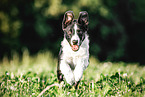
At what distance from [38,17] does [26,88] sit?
41.3ft

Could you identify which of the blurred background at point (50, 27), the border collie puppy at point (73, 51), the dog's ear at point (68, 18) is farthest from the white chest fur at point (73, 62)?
the blurred background at point (50, 27)

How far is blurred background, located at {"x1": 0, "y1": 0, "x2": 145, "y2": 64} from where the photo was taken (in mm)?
14445

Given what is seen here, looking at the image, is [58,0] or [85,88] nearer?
[85,88]

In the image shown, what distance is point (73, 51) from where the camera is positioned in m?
3.63

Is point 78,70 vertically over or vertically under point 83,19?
under

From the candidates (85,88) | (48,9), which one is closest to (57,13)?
(48,9)

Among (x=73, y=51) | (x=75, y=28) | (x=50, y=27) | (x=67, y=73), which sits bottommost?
(x=67, y=73)

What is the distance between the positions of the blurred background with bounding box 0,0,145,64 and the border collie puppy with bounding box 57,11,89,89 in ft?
36.4

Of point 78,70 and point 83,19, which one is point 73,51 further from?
point 83,19

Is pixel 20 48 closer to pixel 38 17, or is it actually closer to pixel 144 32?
pixel 38 17

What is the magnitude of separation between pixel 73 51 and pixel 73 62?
21cm

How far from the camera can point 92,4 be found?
15789 mm

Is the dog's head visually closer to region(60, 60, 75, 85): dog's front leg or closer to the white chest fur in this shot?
the white chest fur

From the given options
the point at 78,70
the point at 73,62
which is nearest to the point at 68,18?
the point at 73,62
